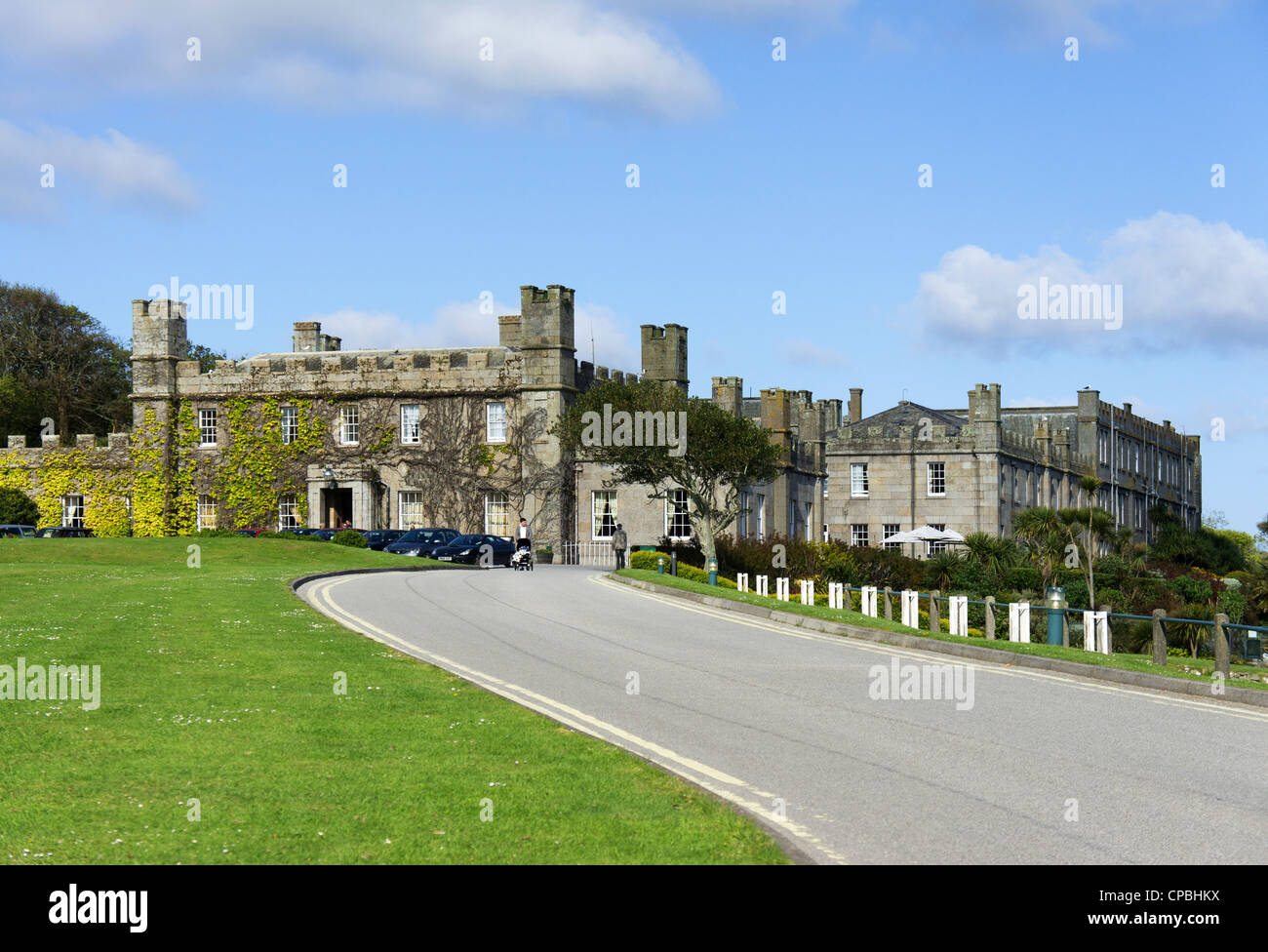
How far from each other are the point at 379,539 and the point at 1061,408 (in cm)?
5304

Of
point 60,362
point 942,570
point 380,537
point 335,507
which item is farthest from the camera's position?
point 60,362

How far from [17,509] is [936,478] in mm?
42760

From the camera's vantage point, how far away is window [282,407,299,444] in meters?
60.1

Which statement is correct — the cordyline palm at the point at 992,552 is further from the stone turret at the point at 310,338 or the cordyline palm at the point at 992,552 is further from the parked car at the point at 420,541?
the stone turret at the point at 310,338

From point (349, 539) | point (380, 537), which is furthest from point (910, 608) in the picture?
point (380, 537)

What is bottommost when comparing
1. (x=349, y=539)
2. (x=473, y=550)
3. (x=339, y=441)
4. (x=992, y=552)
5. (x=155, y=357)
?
(x=992, y=552)

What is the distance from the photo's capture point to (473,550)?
160ft

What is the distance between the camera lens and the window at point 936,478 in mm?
69125

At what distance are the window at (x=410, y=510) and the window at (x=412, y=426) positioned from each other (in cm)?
230

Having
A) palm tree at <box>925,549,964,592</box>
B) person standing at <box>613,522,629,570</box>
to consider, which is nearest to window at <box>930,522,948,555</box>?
palm tree at <box>925,549,964,592</box>

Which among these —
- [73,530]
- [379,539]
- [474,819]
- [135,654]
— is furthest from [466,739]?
[73,530]

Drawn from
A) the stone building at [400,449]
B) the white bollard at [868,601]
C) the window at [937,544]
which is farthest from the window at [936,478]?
the white bollard at [868,601]

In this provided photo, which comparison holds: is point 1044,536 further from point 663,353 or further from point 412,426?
point 412,426
